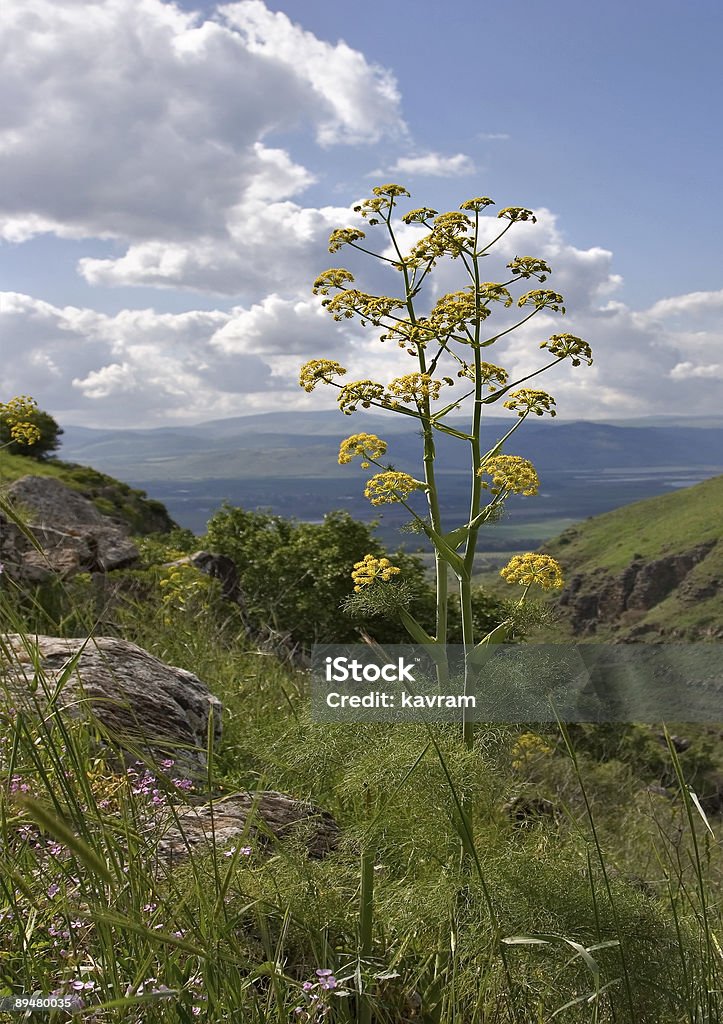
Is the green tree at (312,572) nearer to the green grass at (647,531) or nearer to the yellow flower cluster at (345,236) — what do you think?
→ the yellow flower cluster at (345,236)

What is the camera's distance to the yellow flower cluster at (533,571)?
480 centimetres

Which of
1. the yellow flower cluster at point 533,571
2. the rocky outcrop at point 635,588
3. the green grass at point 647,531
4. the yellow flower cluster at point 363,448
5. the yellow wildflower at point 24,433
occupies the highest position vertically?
the yellow wildflower at point 24,433

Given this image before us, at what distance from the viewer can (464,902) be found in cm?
313

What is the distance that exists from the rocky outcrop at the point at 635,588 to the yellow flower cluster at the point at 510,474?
210 feet

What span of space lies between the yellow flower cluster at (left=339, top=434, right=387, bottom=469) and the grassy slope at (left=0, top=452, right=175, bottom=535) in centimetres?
1365

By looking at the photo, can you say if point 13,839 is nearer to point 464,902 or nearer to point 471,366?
point 464,902

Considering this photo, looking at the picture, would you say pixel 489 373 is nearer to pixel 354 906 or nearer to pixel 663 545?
pixel 354 906

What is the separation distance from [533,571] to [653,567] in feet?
232

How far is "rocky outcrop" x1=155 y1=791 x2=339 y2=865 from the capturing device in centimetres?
296

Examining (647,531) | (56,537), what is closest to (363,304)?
(56,537)

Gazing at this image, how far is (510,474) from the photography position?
4.57m

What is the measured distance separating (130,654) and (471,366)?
2597 mm

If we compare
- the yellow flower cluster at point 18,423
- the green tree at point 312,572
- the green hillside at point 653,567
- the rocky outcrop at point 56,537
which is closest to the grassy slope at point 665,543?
the green hillside at point 653,567

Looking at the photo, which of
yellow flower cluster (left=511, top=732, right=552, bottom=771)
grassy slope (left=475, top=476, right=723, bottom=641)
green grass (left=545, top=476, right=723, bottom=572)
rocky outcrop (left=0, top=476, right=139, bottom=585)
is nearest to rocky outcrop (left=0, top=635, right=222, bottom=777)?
rocky outcrop (left=0, top=476, right=139, bottom=585)
